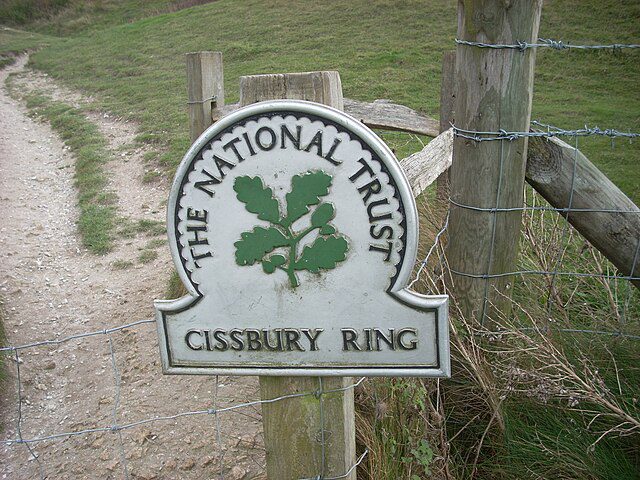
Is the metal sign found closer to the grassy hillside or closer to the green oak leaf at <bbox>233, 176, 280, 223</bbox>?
the green oak leaf at <bbox>233, 176, 280, 223</bbox>

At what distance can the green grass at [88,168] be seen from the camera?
6.08 m

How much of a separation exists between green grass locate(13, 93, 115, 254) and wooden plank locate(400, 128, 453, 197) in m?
3.72

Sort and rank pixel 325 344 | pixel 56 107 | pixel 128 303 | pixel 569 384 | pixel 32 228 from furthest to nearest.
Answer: pixel 56 107 < pixel 32 228 < pixel 128 303 < pixel 569 384 < pixel 325 344

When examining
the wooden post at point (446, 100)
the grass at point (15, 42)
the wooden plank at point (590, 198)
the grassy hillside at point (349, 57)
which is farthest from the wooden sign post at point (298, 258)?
the grass at point (15, 42)

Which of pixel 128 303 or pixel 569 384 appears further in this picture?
pixel 128 303

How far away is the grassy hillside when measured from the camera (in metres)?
9.77

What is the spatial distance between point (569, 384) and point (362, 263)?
1192 millimetres

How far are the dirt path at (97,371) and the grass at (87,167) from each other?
5.3 inches

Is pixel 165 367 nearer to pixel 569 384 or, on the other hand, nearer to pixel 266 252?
pixel 266 252

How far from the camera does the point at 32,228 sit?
20.7ft

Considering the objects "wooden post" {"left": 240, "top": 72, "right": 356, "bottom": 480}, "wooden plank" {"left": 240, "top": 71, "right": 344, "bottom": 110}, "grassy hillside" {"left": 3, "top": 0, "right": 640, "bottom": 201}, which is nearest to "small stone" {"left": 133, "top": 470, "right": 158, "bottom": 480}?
"wooden post" {"left": 240, "top": 72, "right": 356, "bottom": 480}

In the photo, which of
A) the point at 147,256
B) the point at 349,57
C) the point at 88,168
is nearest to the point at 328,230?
the point at 147,256

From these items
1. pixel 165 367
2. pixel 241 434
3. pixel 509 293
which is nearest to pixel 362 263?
pixel 165 367

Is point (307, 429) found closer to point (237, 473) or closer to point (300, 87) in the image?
point (300, 87)
